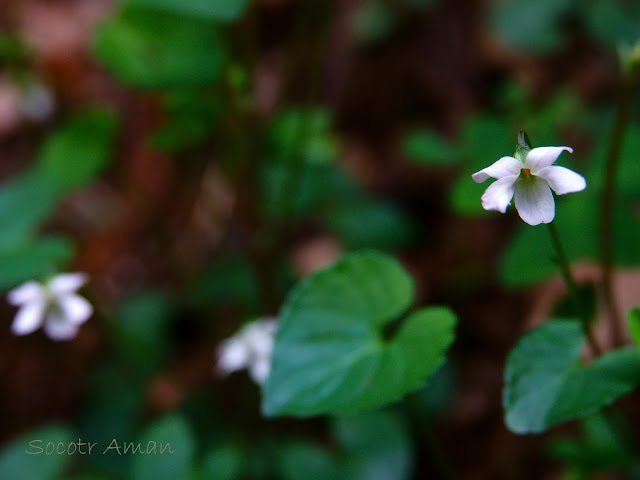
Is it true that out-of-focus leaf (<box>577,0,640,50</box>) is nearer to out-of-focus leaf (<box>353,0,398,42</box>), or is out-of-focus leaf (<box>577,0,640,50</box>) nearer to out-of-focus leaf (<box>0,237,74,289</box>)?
out-of-focus leaf (<box>353,0,398,42</box>)

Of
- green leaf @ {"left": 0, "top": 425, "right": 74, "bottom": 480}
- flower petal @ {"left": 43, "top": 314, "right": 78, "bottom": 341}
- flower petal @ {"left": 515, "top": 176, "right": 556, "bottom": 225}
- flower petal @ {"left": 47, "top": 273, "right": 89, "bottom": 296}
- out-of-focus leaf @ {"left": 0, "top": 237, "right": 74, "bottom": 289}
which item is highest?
out-of-focus leaf @ {"left": 0, "top": 237, "right": 74, "bottom": 289}

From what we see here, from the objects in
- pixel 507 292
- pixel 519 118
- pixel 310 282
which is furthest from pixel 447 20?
pixel 310 282

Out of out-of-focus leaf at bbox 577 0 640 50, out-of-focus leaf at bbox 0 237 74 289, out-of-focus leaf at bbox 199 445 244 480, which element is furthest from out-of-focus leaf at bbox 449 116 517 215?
out-of-focus leaf at bbox 0 237 74 289

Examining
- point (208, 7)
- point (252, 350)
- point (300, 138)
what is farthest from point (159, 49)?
point (252, 350)

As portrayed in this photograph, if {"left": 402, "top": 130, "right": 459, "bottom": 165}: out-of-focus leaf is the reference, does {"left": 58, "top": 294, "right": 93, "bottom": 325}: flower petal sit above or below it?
below

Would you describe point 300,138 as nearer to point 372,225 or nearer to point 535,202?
point 372,225

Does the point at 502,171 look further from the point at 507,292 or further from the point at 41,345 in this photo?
the point at 41,345
